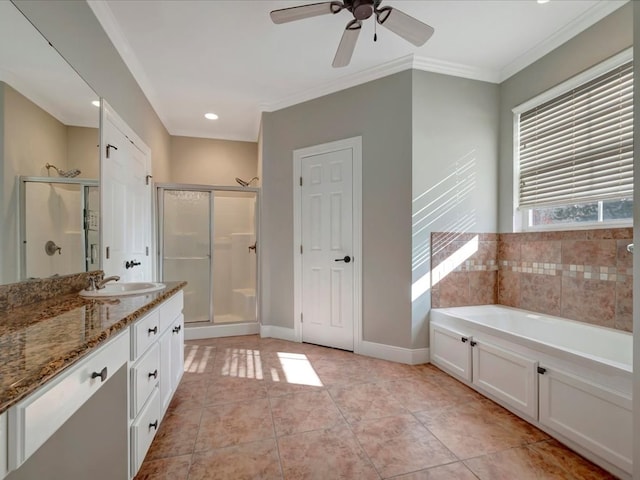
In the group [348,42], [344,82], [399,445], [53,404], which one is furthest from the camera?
[344,82]

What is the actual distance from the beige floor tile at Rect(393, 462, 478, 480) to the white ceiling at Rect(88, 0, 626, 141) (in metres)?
2.74

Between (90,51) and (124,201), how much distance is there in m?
1.03

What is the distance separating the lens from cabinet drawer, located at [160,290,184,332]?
1691 mm

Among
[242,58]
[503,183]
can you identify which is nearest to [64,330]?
[242,58]

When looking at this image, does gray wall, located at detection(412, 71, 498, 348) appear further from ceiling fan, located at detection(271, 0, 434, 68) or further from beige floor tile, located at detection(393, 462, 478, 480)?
beige floor tile, located at detection(393, 462, 478, 480)

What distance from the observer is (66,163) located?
1.57 m

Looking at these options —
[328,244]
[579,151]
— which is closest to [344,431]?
[328,244]

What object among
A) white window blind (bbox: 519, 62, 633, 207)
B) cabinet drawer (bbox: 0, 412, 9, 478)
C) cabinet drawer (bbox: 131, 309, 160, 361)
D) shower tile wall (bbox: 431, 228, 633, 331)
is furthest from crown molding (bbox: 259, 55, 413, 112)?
cabinet drawer (bbox: 0, 412, 9, 478)

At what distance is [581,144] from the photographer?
2.27 metres

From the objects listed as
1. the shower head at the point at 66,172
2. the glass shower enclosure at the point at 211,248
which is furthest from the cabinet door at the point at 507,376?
the shower head at the point at 66,172

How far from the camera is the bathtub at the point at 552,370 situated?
4.63ft

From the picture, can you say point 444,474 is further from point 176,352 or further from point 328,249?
point 328,249

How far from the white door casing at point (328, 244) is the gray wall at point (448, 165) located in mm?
557

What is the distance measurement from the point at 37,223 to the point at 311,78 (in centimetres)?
250
